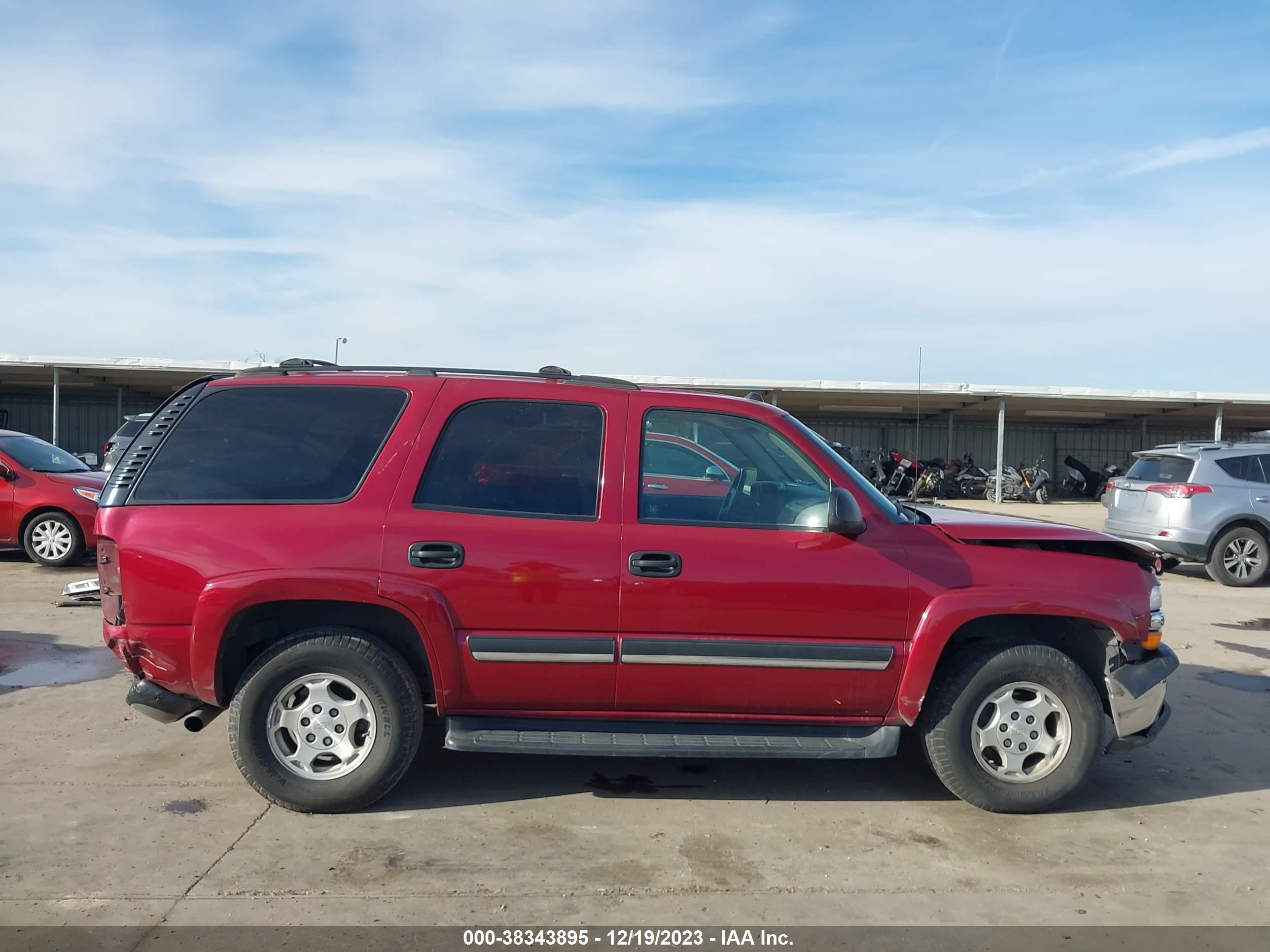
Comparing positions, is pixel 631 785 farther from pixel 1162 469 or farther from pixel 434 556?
pixel 1162 469

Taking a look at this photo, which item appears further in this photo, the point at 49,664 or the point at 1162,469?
the point at 1162,469

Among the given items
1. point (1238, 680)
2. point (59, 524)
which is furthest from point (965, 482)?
point (59, 524)

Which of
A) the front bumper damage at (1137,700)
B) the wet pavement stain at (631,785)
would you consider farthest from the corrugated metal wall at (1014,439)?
the wet pavement stain at (631,785)

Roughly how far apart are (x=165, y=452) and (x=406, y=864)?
2100 millimetres

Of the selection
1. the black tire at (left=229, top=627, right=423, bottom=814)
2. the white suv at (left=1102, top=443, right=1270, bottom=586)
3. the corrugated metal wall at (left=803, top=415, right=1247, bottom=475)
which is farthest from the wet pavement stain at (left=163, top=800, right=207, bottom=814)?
the corrugated metal wall at (left=803, top=415, right=1247, bottom=475)

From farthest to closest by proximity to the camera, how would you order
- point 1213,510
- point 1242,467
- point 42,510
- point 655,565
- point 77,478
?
point 1242,467 → point 1213,510 → point 77,478 → point 42,510 → point 655,565

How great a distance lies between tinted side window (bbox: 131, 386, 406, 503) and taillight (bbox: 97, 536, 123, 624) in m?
0.25

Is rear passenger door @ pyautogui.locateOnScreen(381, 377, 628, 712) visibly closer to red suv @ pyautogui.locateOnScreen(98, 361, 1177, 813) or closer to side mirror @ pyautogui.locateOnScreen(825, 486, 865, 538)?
red suv @ pyautogui.locateOnScreen(98, 361, 1177, 813)

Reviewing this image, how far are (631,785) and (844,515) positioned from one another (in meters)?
1.74

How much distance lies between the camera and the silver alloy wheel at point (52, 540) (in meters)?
11.0

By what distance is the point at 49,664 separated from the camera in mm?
6824

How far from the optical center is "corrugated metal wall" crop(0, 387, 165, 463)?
28688mm

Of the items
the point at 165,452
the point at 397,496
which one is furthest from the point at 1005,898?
the point at 165,452

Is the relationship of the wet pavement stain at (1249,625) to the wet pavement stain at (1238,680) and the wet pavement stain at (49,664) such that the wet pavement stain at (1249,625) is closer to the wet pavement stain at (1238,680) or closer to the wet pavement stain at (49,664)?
the wet pavement stain at (1238,680)
